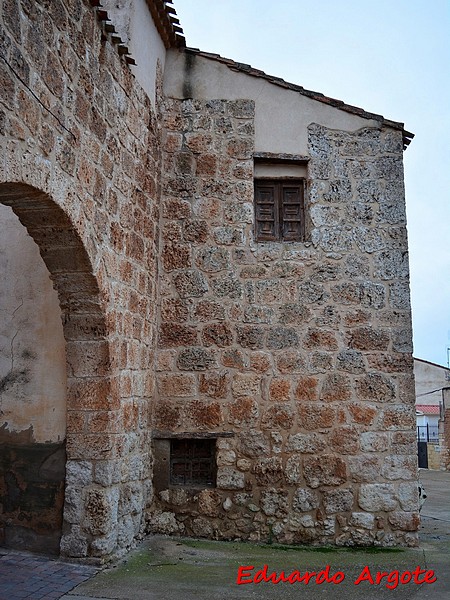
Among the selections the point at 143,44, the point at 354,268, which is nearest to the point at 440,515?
the point at 354,268

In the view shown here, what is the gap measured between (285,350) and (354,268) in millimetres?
962

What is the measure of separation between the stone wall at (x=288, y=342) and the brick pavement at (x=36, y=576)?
1.18 meters

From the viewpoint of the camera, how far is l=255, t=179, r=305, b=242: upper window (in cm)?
578

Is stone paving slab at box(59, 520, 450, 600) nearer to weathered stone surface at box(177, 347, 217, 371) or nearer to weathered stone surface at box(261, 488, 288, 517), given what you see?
weathered stone surface at box(261, 488, 288, 517)

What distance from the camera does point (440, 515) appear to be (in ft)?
22.5

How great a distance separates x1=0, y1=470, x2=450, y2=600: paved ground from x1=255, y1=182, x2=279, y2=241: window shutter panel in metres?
2.66

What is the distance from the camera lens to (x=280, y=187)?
233 inches

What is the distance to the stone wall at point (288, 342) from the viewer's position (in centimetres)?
532

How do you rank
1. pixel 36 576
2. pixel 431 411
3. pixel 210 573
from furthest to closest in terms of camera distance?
pixel 431 411
pixel 210 573
pixel 36 576

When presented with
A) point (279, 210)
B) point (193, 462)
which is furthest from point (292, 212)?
point (193, 462)

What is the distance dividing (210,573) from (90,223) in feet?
8.07

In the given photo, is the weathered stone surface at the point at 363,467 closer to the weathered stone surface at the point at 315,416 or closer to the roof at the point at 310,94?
the weathered stone surface at the point at 315,416

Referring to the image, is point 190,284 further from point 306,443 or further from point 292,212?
point 306,443

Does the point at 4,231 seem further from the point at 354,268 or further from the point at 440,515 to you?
the point at 440,515
